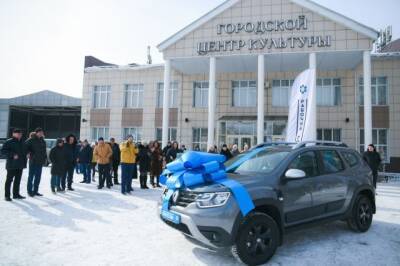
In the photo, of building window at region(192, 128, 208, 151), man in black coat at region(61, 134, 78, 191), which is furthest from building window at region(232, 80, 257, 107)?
man in black coat at region(61, 134, 78, 191)

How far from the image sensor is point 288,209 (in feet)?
13.9

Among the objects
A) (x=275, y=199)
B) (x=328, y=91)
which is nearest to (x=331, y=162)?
(x=275, y=199)

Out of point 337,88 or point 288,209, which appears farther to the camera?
point 337,88

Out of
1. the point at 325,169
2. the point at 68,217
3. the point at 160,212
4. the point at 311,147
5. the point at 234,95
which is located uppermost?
the point at 234,95

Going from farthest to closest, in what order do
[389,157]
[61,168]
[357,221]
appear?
[389,157], [61,168], [357,221]

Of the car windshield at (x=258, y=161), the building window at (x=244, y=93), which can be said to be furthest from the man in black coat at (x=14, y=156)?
the building window at (x=244, y=93)

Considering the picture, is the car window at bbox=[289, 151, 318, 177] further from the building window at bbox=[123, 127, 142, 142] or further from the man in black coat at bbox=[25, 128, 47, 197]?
the building window at bbox=[123, 127, 142, 142]

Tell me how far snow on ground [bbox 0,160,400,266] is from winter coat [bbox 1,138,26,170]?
1.03 m

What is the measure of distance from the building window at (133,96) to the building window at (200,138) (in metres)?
4.84

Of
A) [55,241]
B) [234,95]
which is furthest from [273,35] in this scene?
[55,241]

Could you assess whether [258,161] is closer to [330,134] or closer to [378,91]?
[330,134]

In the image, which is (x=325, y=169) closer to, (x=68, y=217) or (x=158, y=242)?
(x=158, y=242)

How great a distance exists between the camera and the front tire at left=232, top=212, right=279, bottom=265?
3721mm

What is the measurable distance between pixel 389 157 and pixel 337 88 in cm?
529
